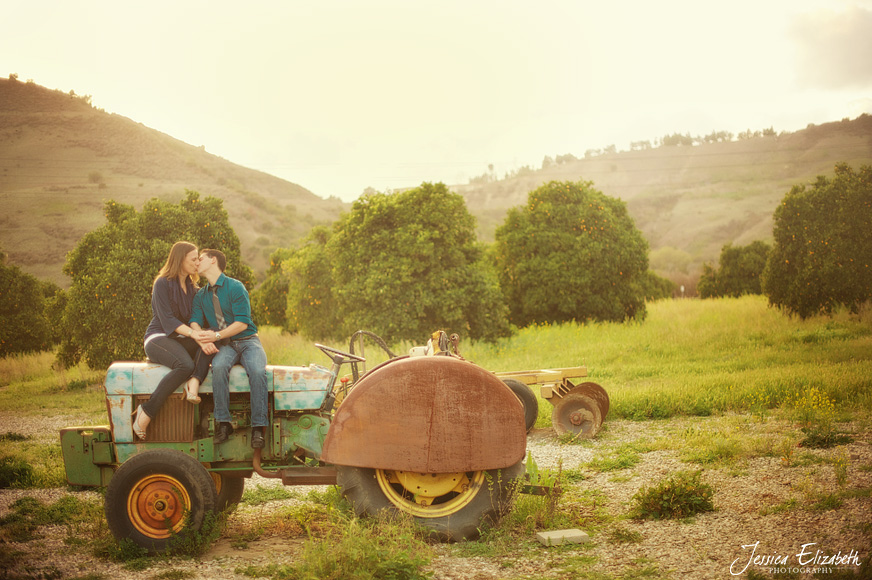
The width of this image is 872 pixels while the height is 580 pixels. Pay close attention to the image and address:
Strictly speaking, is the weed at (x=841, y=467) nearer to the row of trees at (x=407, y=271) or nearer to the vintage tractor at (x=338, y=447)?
the vintage tractor at (x=338, y=447)

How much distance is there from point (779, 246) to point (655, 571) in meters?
15.4

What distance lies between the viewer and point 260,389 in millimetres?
4793

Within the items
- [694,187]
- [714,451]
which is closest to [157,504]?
[714,451]

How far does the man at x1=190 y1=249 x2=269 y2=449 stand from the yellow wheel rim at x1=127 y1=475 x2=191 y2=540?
46 centimetres

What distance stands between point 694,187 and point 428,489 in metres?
85.3

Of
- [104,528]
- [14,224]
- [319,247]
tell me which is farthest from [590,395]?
[14,224]


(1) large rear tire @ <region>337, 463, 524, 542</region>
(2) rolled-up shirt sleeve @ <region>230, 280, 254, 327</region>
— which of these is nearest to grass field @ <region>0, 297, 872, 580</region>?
(1) large rear tire @ <region>337, 463, 524, 542</region>

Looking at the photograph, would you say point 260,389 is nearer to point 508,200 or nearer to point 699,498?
point 699,498

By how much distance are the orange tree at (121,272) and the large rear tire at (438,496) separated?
36.4 feet

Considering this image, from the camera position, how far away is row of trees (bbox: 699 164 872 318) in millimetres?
15766

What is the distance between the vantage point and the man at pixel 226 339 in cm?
476

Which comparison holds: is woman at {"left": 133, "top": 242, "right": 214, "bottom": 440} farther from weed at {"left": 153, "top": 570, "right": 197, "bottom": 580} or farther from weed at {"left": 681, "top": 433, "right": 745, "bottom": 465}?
weed at {"left": 681, "top": 433, "right": 745, "bottom": 465}

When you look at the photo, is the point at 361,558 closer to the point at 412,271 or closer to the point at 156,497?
the point at 156,497

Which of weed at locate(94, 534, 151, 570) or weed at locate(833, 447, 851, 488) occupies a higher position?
weed at locate(94, 534, 151, 570)
